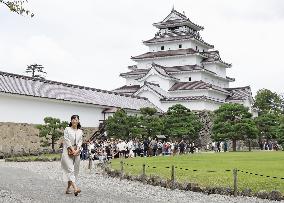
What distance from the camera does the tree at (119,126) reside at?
133 ft

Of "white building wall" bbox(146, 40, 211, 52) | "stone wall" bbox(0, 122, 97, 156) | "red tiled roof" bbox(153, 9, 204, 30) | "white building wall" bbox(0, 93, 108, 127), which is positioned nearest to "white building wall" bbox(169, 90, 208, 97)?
"white building wall" bbox(146, 40, 211, 52)

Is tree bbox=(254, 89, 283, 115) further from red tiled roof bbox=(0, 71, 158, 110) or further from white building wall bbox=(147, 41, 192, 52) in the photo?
red tiled roof bbox=(0, 71, 158, 110)

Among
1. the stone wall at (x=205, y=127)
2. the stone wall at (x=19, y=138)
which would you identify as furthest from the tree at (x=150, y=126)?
the stone wall at (x=205, y=127)

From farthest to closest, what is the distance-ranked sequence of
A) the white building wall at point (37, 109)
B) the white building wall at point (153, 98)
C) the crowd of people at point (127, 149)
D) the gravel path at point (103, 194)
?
the white building wall at point (153, 98), the white building wall at point (37, 109), the crowd of people at point (127, 149), the gravel path at point (103, 194)

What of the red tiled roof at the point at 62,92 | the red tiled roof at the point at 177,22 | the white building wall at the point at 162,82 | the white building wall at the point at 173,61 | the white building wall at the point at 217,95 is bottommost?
the red tiled roof at the point at 62,92

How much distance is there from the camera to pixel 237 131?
4241cm

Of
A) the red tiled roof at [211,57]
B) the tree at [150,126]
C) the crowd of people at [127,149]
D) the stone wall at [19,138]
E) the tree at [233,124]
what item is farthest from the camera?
the red tiled roof at [211,57]

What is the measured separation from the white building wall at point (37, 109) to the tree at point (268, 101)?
38596mm

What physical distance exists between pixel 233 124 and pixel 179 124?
4973 mm

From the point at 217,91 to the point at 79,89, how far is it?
17.6 m

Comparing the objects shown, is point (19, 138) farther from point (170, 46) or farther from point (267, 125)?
point (170, 46)

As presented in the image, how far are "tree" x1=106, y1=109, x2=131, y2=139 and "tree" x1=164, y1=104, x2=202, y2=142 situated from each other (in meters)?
4.95

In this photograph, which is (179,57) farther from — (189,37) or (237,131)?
(237,131)

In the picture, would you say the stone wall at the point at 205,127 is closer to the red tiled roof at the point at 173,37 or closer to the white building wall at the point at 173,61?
the white building wall at the point at 173,61
